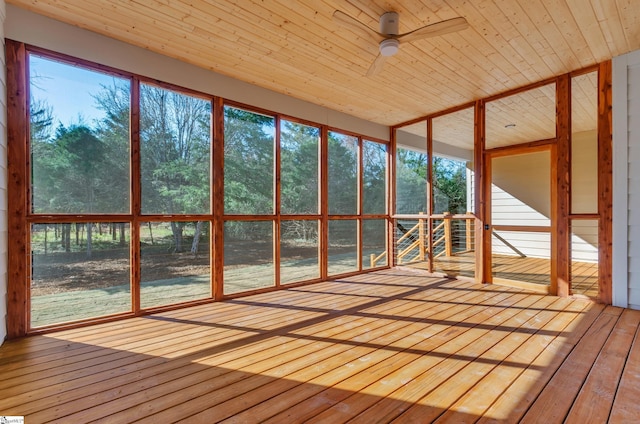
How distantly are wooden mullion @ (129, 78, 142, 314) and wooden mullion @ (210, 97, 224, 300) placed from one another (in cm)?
85

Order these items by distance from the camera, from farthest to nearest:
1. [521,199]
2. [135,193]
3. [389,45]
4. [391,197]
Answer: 1. [391,197]
2. [521,199]
3. [135,193]
4. [389,45]

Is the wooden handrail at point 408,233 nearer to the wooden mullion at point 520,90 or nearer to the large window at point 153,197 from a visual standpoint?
the large window at point 153,197

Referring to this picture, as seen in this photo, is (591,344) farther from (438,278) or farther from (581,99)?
(581,99)

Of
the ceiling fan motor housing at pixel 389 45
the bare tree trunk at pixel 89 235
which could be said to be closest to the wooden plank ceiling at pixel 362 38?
the ceiling fan motor housing at pixel 389 45

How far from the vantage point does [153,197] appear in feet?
11.8

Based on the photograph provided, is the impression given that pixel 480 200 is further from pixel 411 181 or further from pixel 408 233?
pixel 408 233

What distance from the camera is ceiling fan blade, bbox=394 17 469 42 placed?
2474 millimetres

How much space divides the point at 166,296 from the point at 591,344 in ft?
14.1

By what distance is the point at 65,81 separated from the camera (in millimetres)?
3070

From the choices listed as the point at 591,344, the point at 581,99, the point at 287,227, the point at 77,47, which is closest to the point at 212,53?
the point at 77,47

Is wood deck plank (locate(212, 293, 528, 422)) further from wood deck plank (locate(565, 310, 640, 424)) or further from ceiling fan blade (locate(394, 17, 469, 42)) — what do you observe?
ceiling fan blade (locate(394, 17, 469, 42))

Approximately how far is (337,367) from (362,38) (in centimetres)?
310

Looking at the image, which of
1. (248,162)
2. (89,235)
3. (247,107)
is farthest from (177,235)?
(247,107)

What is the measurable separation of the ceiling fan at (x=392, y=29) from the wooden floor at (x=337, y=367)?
8.72 ft
